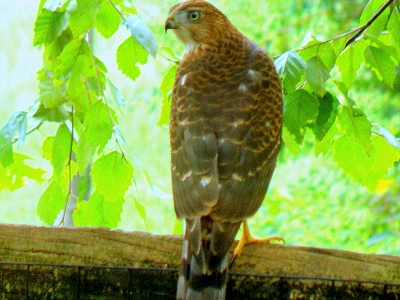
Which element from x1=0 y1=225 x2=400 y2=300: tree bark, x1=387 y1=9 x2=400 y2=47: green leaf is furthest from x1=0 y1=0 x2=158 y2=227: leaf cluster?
x1=387 y1=9 x2=400 y2=47: green leaf

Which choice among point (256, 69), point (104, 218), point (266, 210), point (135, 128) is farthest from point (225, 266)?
point (266, 210)

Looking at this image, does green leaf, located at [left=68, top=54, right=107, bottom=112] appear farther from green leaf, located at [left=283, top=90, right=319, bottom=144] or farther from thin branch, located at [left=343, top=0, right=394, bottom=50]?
thin branch, located at [left=343, top=0, right=394, bottom=50]

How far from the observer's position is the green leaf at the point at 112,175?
7.34 ft

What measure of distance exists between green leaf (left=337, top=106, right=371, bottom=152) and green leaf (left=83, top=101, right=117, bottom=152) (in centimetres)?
72

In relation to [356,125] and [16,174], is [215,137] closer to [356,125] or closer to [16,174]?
[356,125]

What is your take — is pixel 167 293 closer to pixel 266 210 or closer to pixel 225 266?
pixel 225 266

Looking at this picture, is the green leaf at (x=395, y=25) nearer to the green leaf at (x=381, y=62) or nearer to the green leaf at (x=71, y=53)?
the green leaf at (x=381, y=62)

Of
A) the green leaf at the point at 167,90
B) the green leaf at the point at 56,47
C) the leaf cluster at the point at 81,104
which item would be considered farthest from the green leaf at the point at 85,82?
the green leaf at the point at 167,90

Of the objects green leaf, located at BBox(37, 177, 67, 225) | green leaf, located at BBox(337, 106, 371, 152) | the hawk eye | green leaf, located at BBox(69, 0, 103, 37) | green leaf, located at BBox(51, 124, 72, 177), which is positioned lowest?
green leaf, located at BBox(37, 177, 67, 225)

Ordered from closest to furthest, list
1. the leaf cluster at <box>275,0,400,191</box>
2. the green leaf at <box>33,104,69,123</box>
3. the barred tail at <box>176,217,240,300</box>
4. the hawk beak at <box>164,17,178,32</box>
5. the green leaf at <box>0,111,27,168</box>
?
the barred tail at <box>176,217,240,300</box>, the leaf cluster at <box>275,0,400,191</box>, the green leaf at <box>0,111,27,168</box>, the green leaf at <box>33,104,69,123</box>, the hawk beak at <box>164,17,178,32</box>

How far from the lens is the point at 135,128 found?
19.9ft

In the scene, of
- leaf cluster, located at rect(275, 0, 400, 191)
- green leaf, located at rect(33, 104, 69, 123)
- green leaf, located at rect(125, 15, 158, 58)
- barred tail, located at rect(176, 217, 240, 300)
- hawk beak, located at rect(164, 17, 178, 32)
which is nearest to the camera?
barred tail, located at rect(176, 217, 240, 300)

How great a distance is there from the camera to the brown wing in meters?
2.04

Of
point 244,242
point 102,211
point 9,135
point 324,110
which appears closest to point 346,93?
point 324,110
